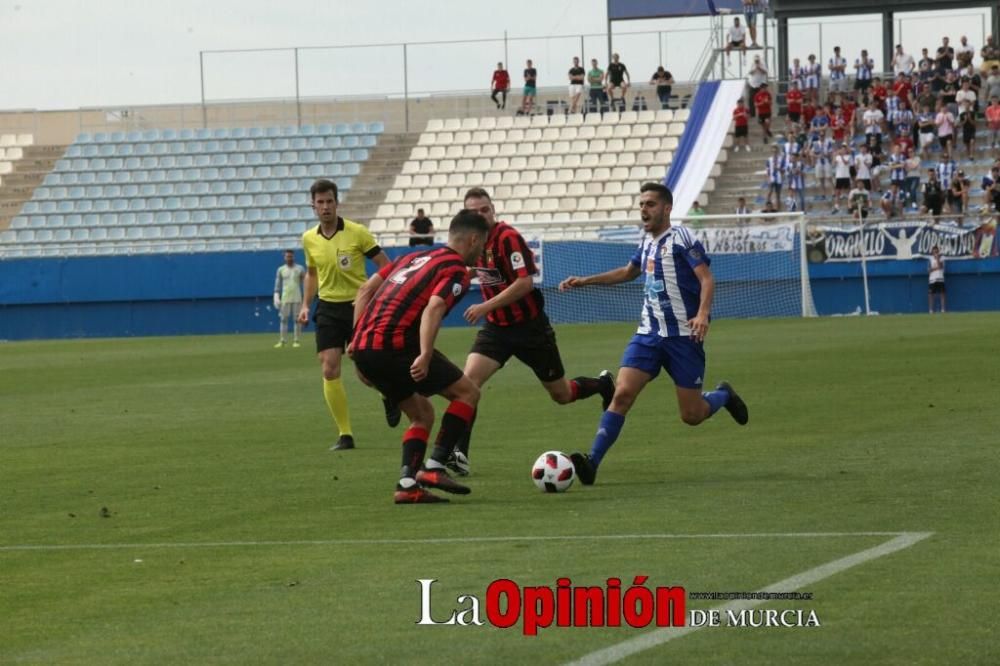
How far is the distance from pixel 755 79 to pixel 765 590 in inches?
1638

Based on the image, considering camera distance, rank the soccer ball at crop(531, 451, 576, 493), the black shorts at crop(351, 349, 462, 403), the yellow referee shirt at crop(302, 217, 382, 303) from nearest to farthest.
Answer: the black shorts at crop(351, 349, 462, 403), the soccer ball at crop(531, 451, 576, 493), the yellow referee shirt at crop(302, 217, 382, 303)

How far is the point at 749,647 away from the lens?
19.6ft

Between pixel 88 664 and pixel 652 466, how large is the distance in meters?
6.52

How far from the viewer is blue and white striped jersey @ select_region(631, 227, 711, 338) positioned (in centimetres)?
1134

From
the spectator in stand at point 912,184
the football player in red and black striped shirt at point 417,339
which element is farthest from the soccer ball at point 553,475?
the spectator in stand at point 912,184

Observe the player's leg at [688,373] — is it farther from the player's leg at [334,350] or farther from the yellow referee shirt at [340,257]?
the yellow referee shirt at [340,257]

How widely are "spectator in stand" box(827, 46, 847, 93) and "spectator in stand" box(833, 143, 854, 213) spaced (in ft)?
15.9

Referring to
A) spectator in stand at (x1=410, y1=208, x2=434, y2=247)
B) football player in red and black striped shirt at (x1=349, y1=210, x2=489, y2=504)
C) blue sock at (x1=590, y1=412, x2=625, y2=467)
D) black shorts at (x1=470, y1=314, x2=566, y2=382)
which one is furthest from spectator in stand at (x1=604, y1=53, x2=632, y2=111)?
football player in red and black striped shirt at (x1=349, y1=210, x2=489, y2=504)

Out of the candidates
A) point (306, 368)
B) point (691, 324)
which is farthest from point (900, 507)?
point (306, 368)

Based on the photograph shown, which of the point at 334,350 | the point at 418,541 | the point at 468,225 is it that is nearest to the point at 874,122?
the point at 334,350

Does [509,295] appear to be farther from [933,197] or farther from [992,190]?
[933,197]

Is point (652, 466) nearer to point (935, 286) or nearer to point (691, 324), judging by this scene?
point (691, 324)

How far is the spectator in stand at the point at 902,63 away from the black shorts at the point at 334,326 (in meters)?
33.6

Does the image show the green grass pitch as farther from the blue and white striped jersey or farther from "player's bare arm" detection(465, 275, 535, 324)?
"player's bare arm" detection(465, 275, 535, 324)
